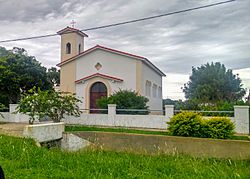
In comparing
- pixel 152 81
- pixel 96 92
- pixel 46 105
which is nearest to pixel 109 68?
pixel 96 92

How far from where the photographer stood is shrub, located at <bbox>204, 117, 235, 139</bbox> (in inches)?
408

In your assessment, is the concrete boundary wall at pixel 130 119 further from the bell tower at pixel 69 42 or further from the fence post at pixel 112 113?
the bell tower at pixel 69 42

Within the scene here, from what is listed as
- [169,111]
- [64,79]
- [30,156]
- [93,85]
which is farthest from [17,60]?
[30,156]

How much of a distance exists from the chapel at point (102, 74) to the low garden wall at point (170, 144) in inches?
372

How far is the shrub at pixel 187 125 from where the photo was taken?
10664 mm

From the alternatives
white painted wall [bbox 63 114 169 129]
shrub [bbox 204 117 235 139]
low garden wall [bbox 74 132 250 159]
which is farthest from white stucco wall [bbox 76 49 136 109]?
shrub [bbox 204 117 235 139]

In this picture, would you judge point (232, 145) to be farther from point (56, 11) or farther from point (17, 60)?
point (17, 60)

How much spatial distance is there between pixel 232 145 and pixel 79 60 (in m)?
16.5

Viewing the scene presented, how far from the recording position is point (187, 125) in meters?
10.7

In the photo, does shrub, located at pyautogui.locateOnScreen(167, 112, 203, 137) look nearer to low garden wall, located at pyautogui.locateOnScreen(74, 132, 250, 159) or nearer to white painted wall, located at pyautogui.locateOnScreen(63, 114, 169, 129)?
low garden wall, located at pyautogui.locateOnScreen(74, 132, 250, 159)

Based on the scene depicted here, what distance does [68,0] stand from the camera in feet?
44.0

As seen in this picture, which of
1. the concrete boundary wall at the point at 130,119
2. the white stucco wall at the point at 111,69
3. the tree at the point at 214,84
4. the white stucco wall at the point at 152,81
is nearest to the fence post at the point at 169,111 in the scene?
the concrete boundary wall at the point at 130,119

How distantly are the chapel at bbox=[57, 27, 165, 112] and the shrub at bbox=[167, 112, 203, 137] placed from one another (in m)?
10.1

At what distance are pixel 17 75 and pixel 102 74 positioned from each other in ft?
21.1
